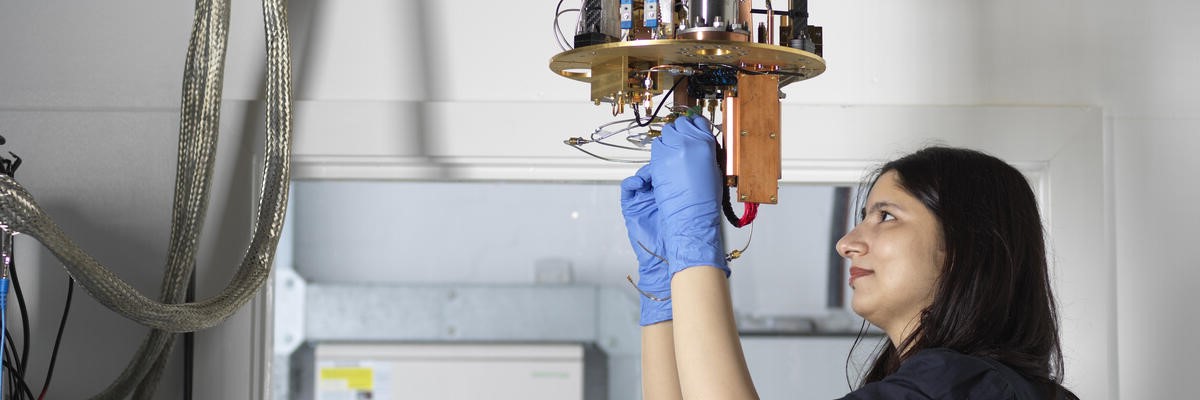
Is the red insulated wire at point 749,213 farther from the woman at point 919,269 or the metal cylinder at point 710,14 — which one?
the metal cylinder at point 710,14

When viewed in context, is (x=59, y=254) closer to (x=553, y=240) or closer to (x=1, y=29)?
(x=1, y=29)

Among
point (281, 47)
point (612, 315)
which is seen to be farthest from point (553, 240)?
point (281, 47)

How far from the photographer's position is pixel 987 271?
4.02 ft

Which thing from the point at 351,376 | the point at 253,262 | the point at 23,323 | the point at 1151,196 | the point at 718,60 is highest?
the point at 718,60

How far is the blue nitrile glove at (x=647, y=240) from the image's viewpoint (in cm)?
148

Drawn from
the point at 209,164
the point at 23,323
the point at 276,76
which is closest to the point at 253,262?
the point at 209,164

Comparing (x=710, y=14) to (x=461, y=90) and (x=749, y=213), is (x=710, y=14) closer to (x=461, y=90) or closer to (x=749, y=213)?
(x=749, y=213)

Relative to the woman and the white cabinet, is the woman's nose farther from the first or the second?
the white cabinet

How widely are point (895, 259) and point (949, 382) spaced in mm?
191

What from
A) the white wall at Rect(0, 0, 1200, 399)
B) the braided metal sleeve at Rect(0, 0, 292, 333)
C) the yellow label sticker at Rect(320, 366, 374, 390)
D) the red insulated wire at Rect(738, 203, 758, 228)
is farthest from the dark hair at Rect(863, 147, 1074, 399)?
the yellow label sticker at Rect(320, 366, 374, 390)

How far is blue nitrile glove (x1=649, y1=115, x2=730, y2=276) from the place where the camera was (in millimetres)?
1246

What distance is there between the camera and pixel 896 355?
1349mm

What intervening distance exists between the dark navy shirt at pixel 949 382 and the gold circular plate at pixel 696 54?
34 cm

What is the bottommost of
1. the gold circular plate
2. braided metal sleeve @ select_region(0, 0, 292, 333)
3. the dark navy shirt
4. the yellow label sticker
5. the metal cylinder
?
the yellow label sticker
